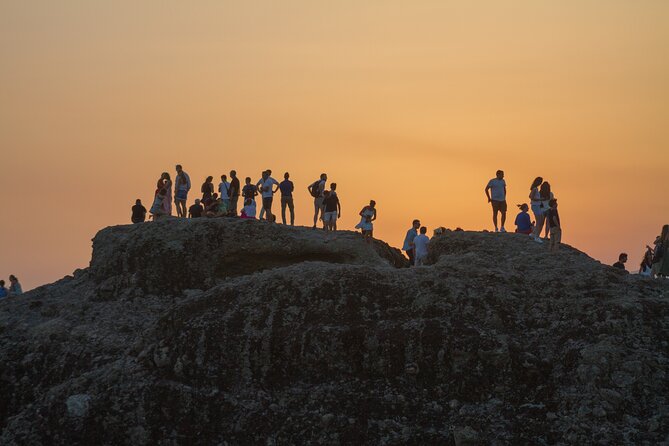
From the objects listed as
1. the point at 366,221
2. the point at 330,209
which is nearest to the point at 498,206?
the point at 366,221

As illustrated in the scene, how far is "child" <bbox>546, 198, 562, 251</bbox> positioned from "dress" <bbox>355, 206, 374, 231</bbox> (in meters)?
7.12

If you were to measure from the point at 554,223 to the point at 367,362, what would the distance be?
32.2 feet

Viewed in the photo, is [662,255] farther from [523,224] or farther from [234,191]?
[234,191]

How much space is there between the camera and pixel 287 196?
1623 inches

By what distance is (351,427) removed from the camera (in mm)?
26406

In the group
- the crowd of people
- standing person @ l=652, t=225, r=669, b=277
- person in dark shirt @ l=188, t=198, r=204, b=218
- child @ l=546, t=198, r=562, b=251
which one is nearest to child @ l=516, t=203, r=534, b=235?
child @ l=546, t=198, r=562, b=251

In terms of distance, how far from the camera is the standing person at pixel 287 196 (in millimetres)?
41156

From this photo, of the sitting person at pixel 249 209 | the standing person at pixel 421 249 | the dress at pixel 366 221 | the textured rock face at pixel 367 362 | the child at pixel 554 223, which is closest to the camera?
the textured rock face at pixel 367 362

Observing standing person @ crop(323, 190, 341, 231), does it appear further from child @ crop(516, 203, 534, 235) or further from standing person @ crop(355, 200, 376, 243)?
child @ crop(516, 203, 534, 235)

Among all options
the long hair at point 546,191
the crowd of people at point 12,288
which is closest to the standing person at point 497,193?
the long hair at point 546,191

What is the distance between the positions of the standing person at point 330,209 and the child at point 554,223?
8.73 metres

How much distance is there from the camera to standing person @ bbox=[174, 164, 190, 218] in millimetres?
42669

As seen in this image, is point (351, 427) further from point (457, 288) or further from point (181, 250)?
point (181, 250)

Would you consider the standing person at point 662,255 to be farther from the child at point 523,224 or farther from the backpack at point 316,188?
the backpack at point 316,188
